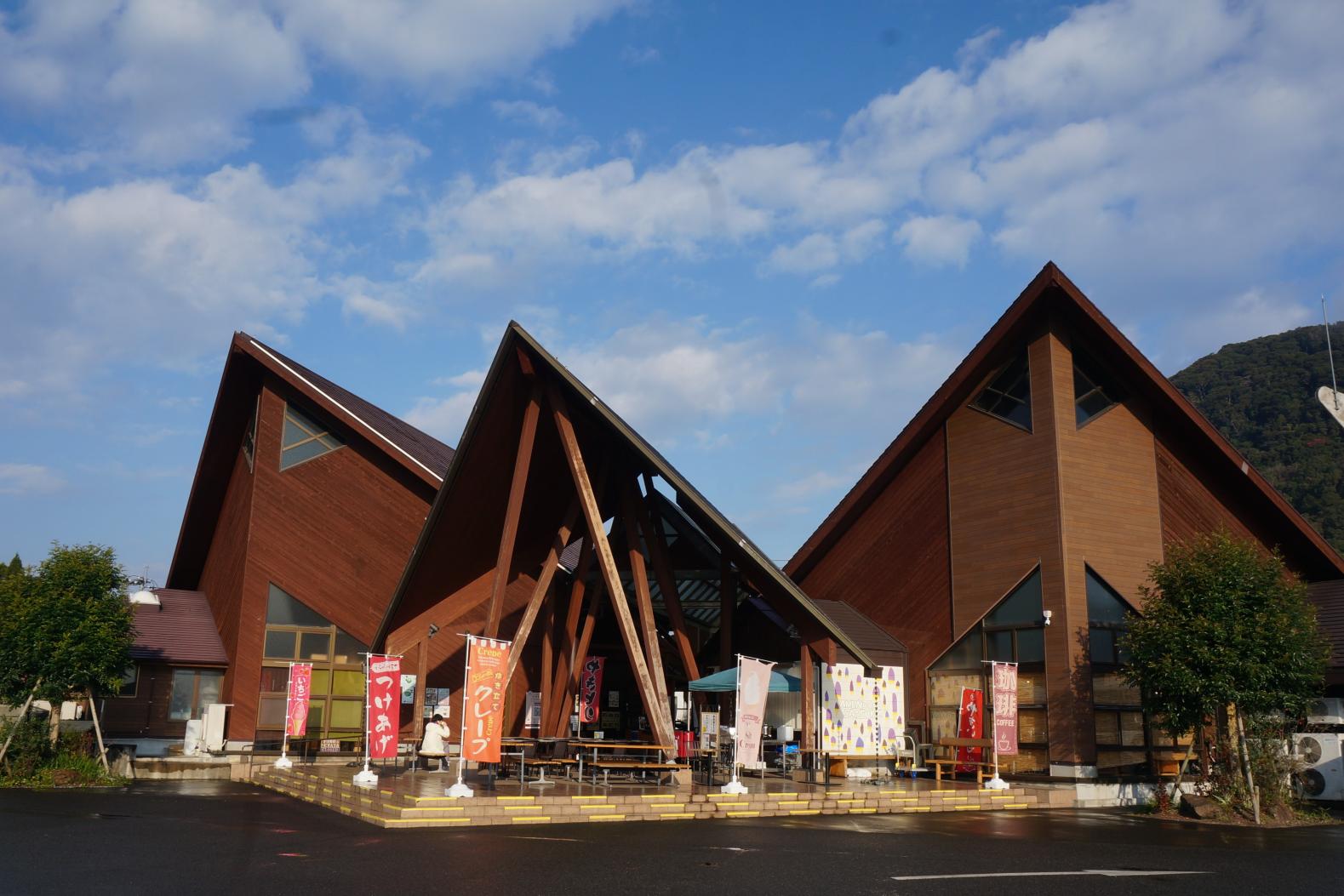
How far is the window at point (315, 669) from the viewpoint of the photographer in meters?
22.5

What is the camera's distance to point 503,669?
1331 cm

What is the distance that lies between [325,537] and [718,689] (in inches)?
418

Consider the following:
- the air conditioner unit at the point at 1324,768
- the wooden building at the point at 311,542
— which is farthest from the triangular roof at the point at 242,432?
the air conditioner unit at the point at 1324,768

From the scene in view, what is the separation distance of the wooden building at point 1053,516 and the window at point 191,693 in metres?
14.7

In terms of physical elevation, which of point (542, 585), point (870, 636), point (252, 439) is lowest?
point (870, 636)

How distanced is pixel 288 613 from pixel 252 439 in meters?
4.37

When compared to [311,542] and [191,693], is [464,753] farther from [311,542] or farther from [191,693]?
[191,693]

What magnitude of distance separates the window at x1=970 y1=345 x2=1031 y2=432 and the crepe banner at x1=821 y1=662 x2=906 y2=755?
18.7 feet

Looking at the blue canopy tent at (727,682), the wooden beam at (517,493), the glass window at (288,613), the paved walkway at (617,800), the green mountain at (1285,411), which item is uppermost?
the green mountain at (1285,411)

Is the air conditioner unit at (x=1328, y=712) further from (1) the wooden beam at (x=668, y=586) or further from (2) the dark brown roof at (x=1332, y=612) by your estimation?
(1) the wooden beam at (x=668, y=586)

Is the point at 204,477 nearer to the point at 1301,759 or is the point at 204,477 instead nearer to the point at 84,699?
the point at 84,699

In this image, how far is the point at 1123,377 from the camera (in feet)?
64.2

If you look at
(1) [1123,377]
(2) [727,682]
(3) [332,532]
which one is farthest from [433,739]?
(1) [1123,377]

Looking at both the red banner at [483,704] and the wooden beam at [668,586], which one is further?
the wooden beam at [668,586]
